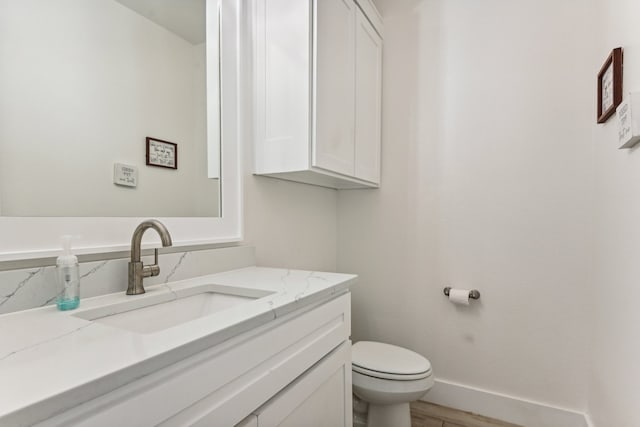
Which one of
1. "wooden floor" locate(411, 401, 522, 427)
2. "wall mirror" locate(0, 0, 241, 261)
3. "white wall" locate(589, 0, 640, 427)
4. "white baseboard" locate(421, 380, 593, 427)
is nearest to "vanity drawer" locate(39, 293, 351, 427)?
"wall mirror" locate(0, 0, 241, 261)

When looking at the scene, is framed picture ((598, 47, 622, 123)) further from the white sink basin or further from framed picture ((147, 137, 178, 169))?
framed picture ((147, 137, 178, 169))

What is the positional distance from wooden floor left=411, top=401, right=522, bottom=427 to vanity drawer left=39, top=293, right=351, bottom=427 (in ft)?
3.60

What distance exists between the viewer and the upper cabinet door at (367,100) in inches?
68.9

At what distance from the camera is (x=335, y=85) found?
1515 mm

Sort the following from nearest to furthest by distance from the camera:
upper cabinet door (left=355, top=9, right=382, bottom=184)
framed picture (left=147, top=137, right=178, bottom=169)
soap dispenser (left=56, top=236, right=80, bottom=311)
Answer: soap dispenser (left=56, top=236, right=80, bottom=311)
framed picture (left=147, top=137, right=178, bottom=169)
upper cabinet door (left=355, top=9, right=382, bottom=184)

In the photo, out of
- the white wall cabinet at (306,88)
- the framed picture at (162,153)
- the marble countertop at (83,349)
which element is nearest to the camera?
the marble countertop at (83,349)

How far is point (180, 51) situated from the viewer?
1269 millimetres

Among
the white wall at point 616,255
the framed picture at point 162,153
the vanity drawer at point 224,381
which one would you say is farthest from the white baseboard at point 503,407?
the framed picture at point 162,153

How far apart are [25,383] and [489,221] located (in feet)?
6.13

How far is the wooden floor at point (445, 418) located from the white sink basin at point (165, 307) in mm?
1266

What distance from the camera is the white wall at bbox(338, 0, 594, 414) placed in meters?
1.63

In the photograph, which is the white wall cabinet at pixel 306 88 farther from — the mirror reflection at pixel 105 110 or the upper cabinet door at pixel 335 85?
the mirror reflection at pixel 105 110

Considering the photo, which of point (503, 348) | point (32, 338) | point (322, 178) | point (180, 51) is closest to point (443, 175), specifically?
point (322, 178)

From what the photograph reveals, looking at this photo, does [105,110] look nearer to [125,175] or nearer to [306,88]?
[125,175]
